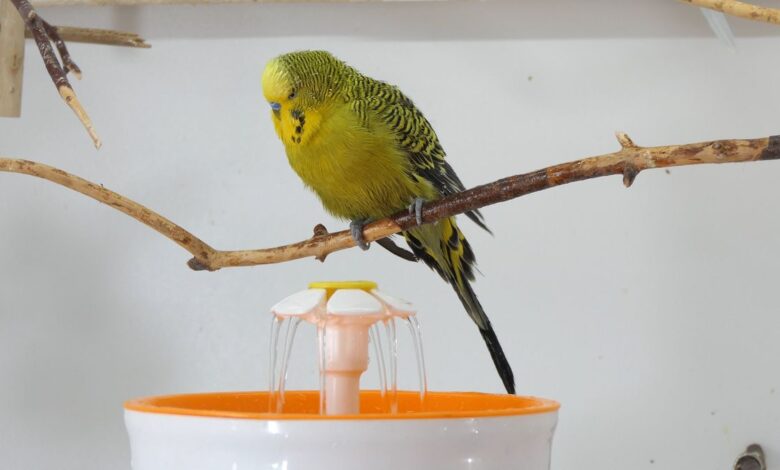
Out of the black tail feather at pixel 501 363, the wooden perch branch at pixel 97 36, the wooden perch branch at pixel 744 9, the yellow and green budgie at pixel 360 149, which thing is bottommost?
the black tail feather at pixel 501 363

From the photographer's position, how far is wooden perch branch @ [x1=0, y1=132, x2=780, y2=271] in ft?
2.45

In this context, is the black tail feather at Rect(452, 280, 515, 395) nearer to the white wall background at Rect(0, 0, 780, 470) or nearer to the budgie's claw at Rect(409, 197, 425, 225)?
the budgie's claw at Rect(409, 197, 425, 225)

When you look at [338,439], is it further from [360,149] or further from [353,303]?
[360,149]

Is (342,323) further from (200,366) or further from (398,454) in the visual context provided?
(200,366)

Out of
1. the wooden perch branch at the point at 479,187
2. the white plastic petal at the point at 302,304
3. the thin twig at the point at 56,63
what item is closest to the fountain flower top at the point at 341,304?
the white plastic petal at the point at 302,304

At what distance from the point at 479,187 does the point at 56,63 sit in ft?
1.58

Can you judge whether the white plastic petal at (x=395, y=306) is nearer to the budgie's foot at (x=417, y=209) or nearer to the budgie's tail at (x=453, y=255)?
the budgie's foot at (x=417, y=209)

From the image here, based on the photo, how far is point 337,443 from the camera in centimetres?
68

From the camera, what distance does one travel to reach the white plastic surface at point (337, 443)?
68 centimetres

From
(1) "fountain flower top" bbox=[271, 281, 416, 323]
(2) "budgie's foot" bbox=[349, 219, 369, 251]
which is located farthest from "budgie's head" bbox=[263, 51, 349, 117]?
(1) "fountain flower top" bbox=[271, 281, 416, 323]

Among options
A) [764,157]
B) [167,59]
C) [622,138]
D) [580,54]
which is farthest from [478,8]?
[764,157]

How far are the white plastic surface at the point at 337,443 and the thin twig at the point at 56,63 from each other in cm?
31

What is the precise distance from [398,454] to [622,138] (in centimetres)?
36

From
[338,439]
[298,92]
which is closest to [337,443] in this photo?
[338,439]
